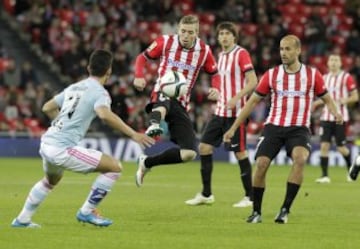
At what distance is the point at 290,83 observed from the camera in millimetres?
11938

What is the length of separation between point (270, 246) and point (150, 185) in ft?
29.0

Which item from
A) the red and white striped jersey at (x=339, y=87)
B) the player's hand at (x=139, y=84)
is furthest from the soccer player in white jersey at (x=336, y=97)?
the player's hand at (x=139, y=84)

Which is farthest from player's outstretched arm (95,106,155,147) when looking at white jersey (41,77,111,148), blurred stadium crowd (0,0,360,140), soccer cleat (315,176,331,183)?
blurred stadium crowd (0,0,360,140)

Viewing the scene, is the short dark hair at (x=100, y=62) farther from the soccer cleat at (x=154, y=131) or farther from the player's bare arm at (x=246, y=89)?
the player's bare arm at (x=246, y=89)

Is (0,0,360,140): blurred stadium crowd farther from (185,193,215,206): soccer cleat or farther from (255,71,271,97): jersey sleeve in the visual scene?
(255,71,271,97): jersey sleeve

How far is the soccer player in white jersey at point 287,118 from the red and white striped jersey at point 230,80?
257 centimetres

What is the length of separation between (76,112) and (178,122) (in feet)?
10.3

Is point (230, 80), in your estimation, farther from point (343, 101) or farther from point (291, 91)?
point (343, 101)

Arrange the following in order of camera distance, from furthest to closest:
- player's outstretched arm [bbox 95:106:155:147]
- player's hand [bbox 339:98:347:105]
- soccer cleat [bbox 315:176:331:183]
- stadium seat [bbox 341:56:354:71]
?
stadium seat [bbox 341:56:354:71]
player's hand [bbox 339:98:347:105]
soccer cleat [bbox 315:176:331:183]
player's outstretched arm [bbox 95:106:155:147]

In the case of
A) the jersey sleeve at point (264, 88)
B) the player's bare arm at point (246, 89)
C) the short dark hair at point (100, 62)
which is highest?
the short dark hair at point (100, 62)

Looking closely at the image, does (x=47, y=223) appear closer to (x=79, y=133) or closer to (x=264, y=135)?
(x=79, y=133)

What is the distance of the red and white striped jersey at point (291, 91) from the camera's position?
39.1 ft

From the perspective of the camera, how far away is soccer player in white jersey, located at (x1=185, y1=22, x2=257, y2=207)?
14438 millimetres

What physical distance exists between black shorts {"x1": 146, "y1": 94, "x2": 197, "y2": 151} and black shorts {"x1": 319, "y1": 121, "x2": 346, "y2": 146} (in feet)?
23.8
